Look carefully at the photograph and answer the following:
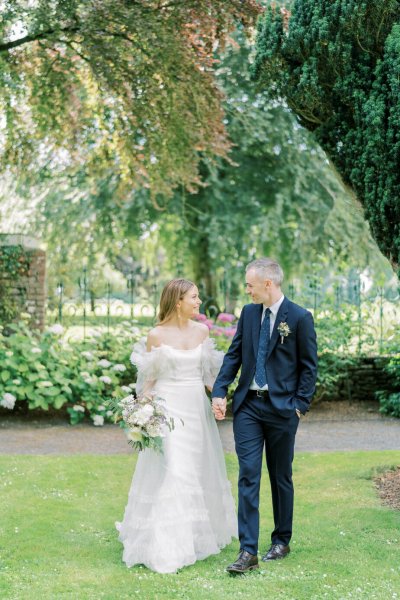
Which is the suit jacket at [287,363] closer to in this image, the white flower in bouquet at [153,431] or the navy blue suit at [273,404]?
the navy blue suit at [273,404]

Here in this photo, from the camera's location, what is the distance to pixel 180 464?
4809 mm

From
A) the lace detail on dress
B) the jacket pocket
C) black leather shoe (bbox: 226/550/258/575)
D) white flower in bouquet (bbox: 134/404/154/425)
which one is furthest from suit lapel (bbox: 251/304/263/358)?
black leather shoe (bbox: 226/550/258/575)

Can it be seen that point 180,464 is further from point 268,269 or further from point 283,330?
point 268,269

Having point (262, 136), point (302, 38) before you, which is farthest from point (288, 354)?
point (262, 136)

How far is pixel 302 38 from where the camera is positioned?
5.84m

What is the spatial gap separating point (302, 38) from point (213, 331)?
16.5ft

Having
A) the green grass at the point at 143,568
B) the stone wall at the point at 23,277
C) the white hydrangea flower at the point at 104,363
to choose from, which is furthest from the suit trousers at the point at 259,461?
the stone wall at the point at 23,277

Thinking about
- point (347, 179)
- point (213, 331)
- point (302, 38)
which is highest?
point (302, 38)

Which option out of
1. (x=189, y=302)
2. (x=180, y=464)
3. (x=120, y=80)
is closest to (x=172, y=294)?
(x=189, y=302)

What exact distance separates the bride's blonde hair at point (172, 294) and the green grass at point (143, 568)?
150 cm

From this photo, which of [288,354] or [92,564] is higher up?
[288,354]

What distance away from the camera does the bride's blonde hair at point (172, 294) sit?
4.86 meters

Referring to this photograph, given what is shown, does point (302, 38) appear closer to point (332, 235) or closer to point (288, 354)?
point (288, 354)

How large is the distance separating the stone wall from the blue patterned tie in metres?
6.61
